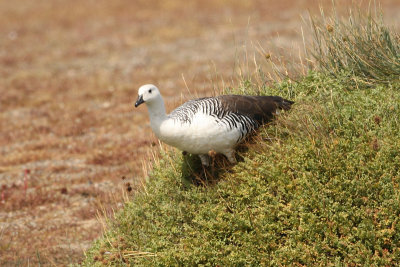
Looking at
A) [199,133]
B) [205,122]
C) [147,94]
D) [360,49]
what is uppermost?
[147,94]

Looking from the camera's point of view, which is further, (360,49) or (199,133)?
(360,49)

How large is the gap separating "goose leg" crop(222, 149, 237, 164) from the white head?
1100 mm

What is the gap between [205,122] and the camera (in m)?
6.95

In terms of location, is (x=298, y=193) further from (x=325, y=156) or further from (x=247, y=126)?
(x=247, y=126)

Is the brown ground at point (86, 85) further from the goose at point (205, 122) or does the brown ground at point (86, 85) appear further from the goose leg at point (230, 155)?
the goose leg at point (230, 155)

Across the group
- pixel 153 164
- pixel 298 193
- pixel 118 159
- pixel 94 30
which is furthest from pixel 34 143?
pixel 94 30

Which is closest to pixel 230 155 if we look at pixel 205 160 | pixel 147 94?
pixel 205 160

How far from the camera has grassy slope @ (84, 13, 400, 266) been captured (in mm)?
6188

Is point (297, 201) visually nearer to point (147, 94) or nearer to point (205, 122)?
point (205, 122)

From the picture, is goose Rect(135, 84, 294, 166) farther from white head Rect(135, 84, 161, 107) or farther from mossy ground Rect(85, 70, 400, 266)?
mossy ground Rect(85, 70, 400, 266)

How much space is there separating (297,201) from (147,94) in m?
2.20

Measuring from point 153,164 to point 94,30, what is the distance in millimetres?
22413

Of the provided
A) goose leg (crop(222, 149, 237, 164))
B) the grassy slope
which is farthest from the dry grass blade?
goose leg (crop(222, 149, 237, 164))

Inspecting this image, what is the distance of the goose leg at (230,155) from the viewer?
7.24 m
